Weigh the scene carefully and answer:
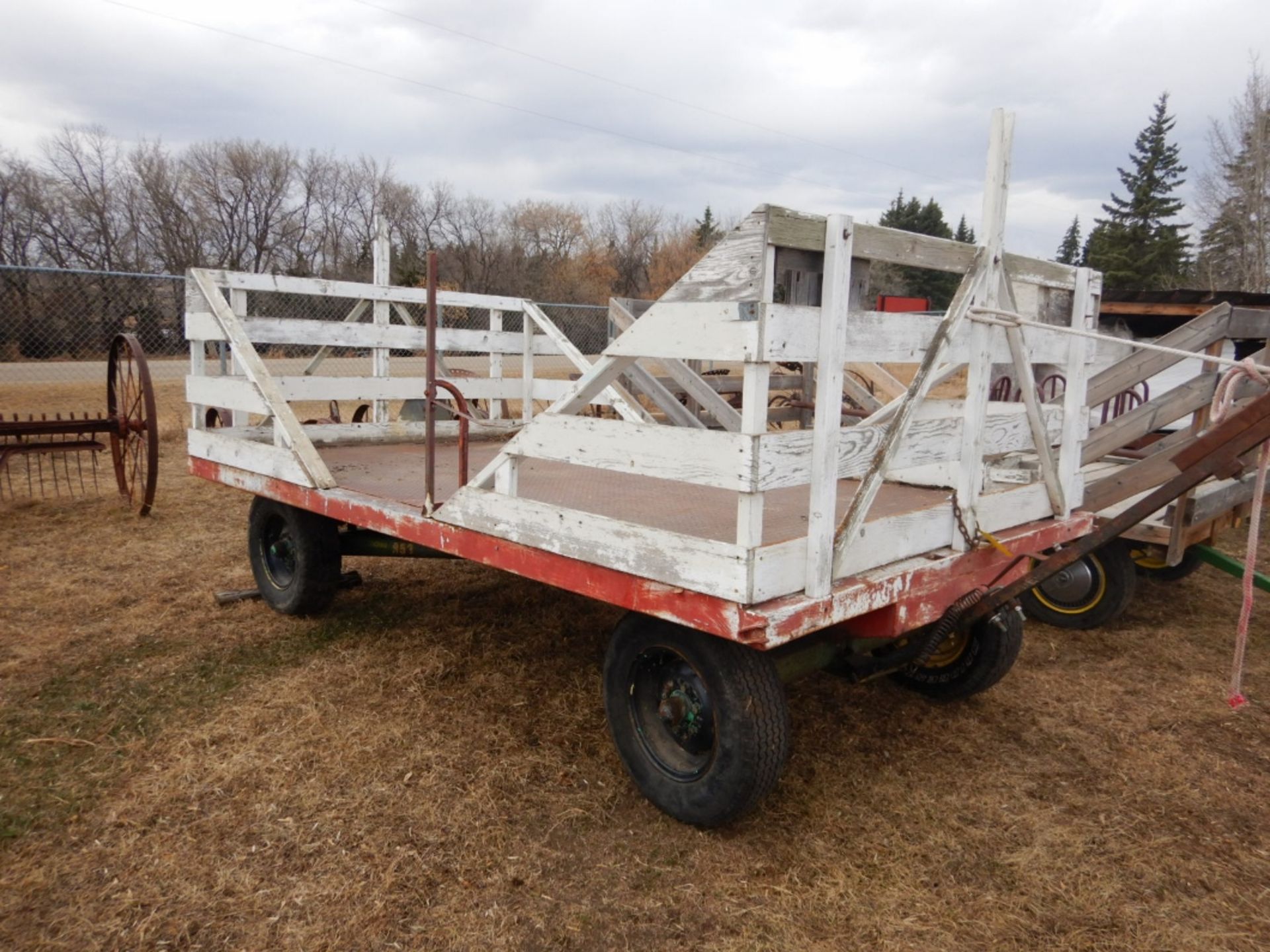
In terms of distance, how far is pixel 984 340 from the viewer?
2812 millimetres

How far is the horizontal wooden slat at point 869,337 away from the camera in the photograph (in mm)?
2148

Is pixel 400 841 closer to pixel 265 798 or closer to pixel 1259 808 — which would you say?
pixel 265 798

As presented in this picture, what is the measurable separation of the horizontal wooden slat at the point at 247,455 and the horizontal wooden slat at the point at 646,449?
156 cm

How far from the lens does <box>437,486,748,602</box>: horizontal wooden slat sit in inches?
88.0

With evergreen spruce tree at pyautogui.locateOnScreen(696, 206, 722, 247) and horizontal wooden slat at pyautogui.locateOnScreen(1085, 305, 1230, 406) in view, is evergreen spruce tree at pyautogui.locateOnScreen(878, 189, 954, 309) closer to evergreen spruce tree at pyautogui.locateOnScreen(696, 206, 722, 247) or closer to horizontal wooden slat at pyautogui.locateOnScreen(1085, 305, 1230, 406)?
evergreen spruce tree at pyautogui.locateOnScreen(696, 206, 722, 247)

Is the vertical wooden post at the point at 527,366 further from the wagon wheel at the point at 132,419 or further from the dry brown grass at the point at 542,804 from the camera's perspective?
the wagon wheel at the point at 132,419

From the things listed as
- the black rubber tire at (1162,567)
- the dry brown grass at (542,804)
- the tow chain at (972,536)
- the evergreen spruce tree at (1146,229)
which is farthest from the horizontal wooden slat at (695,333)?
→ the evergreen spruce tree at (1146,229)

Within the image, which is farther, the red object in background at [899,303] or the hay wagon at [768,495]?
the red object in background at [899,303]

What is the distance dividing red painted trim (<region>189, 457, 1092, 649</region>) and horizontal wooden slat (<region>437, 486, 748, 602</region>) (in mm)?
34

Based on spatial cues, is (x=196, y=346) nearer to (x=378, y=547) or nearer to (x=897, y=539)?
(x=378, y=547)

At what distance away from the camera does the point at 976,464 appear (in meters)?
2.88

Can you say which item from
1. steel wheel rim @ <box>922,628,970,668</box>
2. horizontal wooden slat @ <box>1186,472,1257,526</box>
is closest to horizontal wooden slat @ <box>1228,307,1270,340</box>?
horizontal wooden slat @ <box>1186,472,1257,526</box>

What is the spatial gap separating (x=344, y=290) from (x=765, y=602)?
3.70 meters

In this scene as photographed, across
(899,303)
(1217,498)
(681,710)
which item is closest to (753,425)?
(681,710)
